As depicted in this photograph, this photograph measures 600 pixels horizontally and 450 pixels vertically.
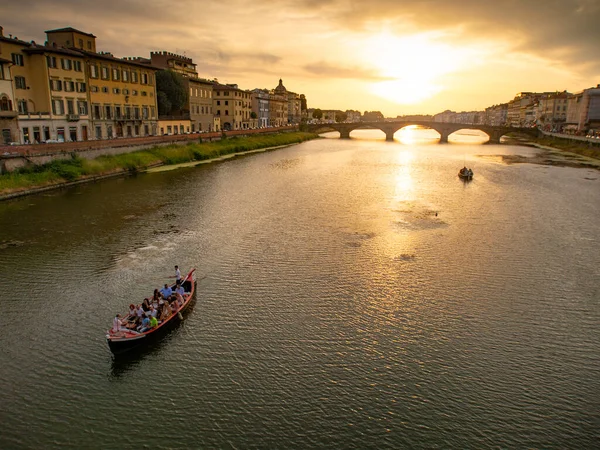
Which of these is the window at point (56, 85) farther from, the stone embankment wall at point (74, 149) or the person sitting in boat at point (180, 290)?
the person sitting in boat at point (180, 290)

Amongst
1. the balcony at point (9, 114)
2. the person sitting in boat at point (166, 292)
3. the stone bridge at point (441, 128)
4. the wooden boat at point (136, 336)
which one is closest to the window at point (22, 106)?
the balcony at point (9, 114)

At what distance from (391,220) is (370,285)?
45.0 ft

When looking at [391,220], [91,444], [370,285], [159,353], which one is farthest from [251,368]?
[391,220]

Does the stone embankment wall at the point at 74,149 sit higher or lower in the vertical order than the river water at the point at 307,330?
higher

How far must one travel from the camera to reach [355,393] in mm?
14484

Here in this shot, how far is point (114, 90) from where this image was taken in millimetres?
64375

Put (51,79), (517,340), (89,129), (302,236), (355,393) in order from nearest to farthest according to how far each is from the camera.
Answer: (355,393)
(517,340)
(302,236)
(51,79)
(89,129)

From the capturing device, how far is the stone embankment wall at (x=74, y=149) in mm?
41622

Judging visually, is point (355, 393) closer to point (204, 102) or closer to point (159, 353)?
point (159, 353)

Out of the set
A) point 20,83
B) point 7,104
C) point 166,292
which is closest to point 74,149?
point 7,104

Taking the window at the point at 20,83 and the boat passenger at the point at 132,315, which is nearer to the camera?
the boat passenger at the point at 132,315

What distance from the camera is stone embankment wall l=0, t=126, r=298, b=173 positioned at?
41.6 meters

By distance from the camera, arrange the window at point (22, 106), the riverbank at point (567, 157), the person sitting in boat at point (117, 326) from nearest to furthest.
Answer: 1. the person sitting in boat at point (117, 326)
2. the window at point (22, 106)
3. the riverbank at point (567, 157)

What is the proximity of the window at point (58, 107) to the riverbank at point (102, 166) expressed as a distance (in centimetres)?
836
